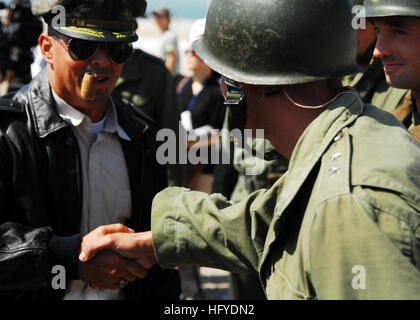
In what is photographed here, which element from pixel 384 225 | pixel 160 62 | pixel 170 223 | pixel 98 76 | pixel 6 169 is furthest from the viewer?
pixel 160 62

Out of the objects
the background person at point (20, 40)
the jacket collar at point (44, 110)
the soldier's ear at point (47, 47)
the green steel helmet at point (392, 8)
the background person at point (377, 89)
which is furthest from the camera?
the background person at point (20, 40)

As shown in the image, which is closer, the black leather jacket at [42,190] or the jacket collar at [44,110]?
the black leather jacket at [42,190]

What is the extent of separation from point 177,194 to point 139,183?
851 mm

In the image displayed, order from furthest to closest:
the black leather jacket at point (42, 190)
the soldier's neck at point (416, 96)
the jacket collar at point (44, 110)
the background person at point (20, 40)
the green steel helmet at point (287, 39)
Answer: the background person at point (20, 40), the soldier's neck at point (416, 96), the jacket collar at point (44, 110), the black leather jacket at point (42, 190), the green steel helmet at point (287, 39)

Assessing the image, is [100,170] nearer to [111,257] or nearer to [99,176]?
[99,176]

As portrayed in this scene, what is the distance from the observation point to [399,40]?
3.83 metres

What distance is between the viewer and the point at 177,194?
2.77 meters

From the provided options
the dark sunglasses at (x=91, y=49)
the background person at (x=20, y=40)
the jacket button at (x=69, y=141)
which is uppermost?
the background person at (x=20, y=40)

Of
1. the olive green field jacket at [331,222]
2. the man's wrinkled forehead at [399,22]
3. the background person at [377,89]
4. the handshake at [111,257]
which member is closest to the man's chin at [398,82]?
the man's wrinkled forehead at [399,22]

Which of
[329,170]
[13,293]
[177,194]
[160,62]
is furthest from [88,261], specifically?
[160,62]

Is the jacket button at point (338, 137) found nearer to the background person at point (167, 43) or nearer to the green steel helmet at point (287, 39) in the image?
the green steel helmet at point (287, 39)

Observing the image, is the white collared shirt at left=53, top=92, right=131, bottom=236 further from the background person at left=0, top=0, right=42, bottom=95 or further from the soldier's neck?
the background person at left=0, top=0, right=42, bottom=95

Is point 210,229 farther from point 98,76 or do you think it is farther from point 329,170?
point 98,76

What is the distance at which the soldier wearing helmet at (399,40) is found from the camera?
3.79 meters
